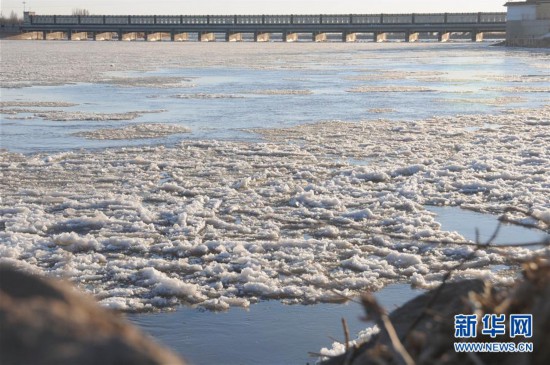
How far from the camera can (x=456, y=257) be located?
5852 mm

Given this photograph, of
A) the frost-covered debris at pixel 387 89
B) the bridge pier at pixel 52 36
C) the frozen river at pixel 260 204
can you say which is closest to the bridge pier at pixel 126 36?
the bridge pier at pixel 52 36

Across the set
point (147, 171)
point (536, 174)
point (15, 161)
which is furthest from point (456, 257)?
point (15, 161)

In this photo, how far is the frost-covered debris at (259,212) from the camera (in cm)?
530

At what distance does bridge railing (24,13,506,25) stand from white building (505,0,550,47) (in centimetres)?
2116

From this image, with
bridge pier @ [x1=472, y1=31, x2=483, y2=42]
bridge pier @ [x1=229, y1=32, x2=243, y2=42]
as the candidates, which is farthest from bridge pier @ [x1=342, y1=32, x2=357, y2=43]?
bridge pier @ [x1=472, y1=31, x2=483, y2=42]

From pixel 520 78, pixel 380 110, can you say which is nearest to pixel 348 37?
pixel 520 78

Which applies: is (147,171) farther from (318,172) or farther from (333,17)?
(333,17)

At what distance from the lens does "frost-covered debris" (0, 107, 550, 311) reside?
5305 mm

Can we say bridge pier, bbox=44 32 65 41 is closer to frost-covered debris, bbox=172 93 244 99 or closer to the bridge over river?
the bridge over river

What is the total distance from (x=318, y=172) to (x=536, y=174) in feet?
7.87

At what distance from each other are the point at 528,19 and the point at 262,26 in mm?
35880

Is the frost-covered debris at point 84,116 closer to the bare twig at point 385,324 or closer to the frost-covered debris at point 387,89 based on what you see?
the frost-covered debris at point 387,89

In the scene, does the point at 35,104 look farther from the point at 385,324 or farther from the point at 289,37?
the point at 289,37

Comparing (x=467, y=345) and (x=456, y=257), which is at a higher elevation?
(x=467, y=345)
